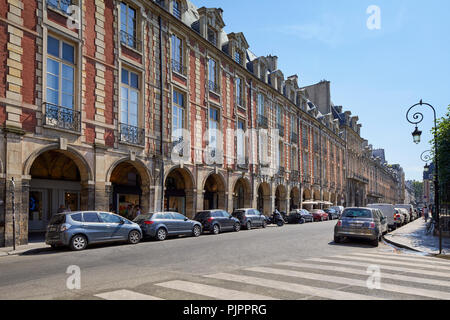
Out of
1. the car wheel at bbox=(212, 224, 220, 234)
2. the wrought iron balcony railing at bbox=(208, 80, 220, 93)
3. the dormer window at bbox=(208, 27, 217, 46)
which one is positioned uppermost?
the dormer window at bbox=(208, 27, 217, 46)

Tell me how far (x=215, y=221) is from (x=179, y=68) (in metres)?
→ 9.90

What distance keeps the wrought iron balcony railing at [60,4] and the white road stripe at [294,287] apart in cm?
1374

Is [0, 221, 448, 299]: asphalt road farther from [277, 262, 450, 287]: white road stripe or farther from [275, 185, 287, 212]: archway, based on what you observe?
[275, 185, 287, 212]: archway

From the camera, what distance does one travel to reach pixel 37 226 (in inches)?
711

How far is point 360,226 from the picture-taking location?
13.8 metres

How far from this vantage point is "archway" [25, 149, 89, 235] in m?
17.7

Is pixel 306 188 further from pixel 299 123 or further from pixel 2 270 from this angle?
pixel 2 270

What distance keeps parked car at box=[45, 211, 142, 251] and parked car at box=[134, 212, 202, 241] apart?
1.23m

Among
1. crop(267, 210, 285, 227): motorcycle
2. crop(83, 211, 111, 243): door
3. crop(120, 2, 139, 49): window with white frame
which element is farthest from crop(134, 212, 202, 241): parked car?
crop(267, 210, 285, 227): motorcycle

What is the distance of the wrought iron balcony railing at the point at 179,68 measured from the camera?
21.7 meters

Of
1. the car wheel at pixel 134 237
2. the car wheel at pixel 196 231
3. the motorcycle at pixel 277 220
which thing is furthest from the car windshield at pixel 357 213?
the motorcycle at pixel 277 220

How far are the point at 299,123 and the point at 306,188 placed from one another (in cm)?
774

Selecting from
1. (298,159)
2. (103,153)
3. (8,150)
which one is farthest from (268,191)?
(8,150)

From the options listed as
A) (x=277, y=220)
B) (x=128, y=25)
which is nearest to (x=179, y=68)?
(x=128, y=25)
